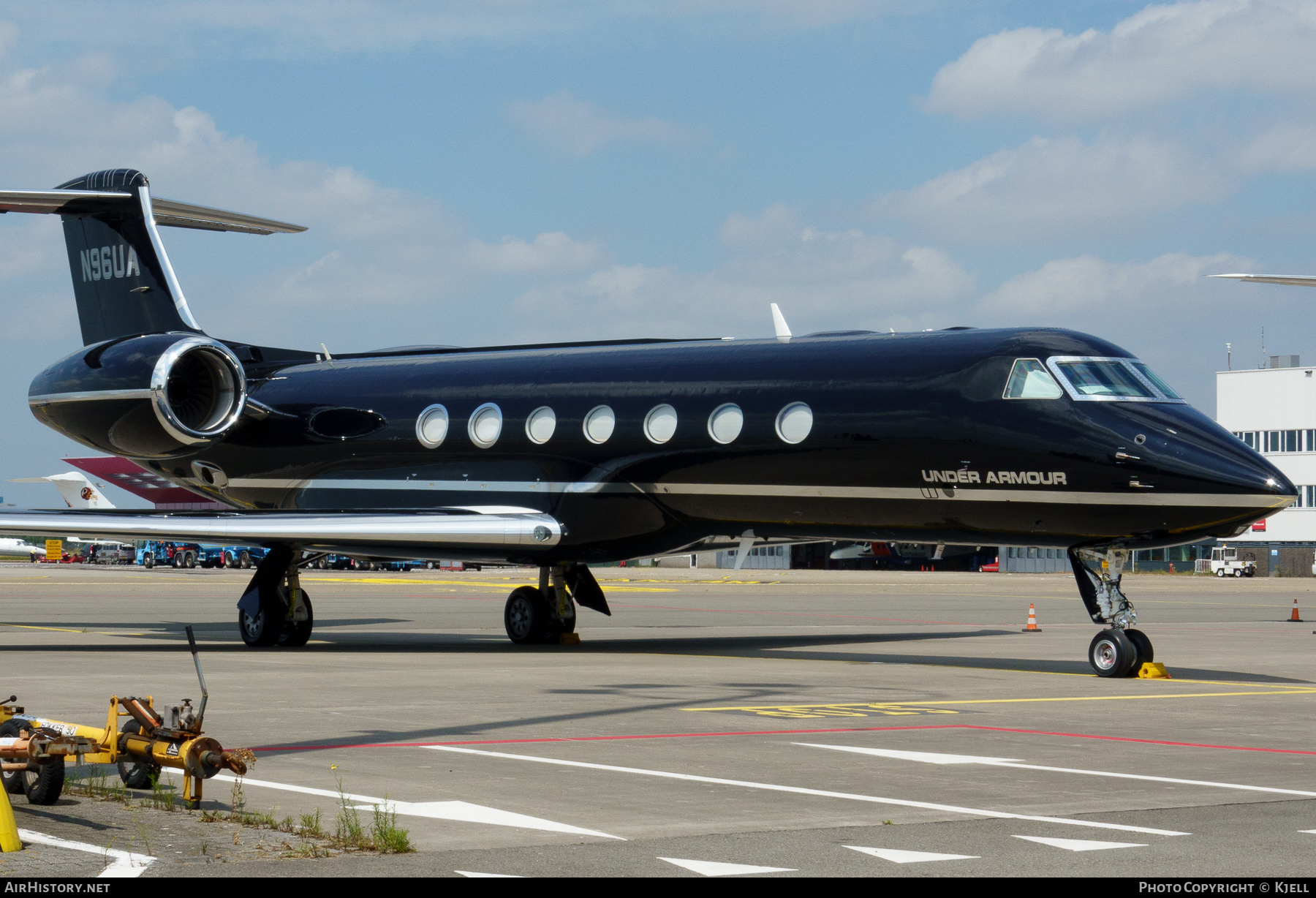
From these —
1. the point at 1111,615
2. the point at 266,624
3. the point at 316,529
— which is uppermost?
the point at 316,529

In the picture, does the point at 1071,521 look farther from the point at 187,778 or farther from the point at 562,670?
the point at 187,778

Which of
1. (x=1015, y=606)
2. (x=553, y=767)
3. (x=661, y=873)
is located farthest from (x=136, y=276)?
(x=1015, y=606)

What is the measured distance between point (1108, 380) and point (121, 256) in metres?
15.9

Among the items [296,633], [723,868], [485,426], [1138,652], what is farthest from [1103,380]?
[296,633]

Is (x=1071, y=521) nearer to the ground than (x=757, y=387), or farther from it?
nearer to the ground

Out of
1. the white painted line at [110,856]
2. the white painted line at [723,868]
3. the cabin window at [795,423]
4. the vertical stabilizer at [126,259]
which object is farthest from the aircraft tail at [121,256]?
the white painted line at [723,868]

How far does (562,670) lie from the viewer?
55.7 feet

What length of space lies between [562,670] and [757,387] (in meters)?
4.43

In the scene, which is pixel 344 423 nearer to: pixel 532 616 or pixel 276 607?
pixel 276 607

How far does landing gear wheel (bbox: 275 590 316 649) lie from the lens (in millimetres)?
21281

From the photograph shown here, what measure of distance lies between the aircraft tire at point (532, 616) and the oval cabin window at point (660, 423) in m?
3.91

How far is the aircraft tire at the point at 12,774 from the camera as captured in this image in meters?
7.86

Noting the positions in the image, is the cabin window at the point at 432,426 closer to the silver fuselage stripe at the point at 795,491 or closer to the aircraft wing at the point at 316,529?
the silver fuselage stripe at the point at 795,491

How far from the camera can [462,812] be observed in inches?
312
